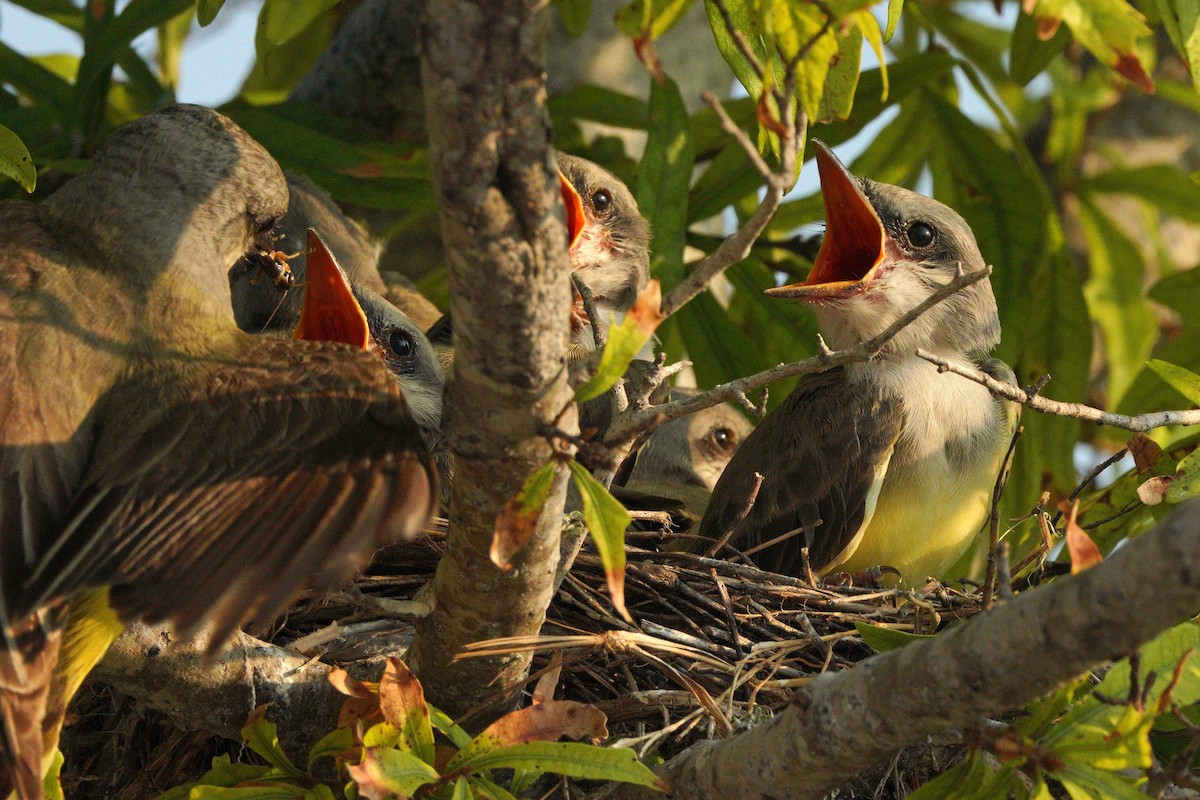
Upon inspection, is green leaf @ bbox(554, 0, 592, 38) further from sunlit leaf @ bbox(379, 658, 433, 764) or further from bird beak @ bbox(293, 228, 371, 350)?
sunlit leaf @ bbox(379, 658, 433, 764)

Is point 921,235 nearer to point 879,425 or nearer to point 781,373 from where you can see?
point 879,425

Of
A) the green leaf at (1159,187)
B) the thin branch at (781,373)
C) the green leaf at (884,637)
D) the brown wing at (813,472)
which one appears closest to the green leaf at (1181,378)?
the green leaf at (884,637)

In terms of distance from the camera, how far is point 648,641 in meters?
3.37

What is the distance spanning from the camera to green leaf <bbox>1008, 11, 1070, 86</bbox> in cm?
515

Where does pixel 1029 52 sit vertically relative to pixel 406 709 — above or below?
below

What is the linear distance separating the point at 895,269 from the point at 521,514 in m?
2.58

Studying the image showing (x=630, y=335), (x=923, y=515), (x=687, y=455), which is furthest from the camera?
(x=687, y=455)

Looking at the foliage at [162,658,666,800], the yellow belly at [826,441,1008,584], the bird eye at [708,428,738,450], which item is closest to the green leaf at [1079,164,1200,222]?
the bird eye at [708,428,738,450]

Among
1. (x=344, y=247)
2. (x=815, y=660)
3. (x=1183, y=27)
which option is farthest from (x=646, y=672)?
(x=344, y=247)

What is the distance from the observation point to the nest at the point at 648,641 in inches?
138

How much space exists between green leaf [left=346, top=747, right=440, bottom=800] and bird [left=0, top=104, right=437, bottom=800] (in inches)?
13.4

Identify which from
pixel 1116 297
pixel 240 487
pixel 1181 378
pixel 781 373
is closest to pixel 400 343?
pixel 240 487

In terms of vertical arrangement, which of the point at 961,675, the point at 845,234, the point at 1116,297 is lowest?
the point at 1116,297

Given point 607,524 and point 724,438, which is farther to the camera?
point 724,438
